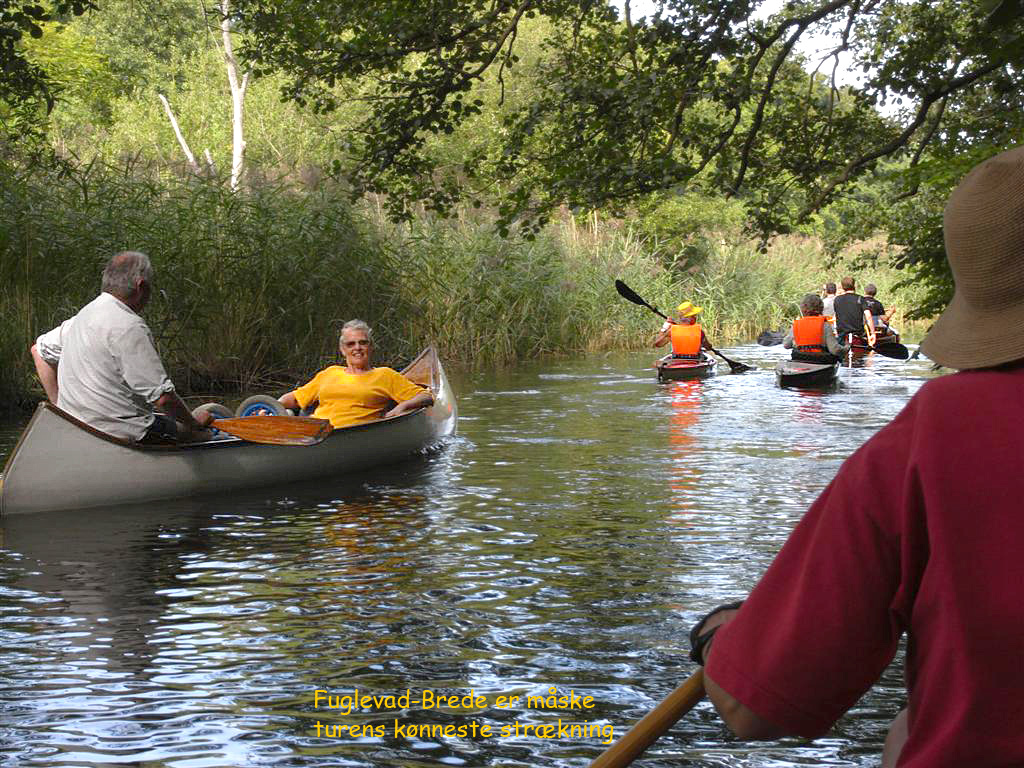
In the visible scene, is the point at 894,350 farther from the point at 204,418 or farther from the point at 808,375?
the point at 204,418

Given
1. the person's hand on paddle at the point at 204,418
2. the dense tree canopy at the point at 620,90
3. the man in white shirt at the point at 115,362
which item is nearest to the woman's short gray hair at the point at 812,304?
the dense tree canopy at the point at 620,90

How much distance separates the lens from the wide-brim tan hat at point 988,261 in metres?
1.49

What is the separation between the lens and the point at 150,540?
7.98 m

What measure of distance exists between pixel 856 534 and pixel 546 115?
35.9ft

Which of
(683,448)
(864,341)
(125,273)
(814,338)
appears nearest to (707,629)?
(125,273)

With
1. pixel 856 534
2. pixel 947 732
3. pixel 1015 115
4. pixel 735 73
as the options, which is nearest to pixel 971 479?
pixel 856 534

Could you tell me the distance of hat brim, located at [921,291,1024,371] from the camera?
1.48m

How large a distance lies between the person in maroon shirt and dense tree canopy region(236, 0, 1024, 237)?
29.6ft

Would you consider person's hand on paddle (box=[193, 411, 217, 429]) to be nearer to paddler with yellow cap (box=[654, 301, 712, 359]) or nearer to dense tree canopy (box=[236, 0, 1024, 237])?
dense tree canopy (box=[236, 0, 1024, 237])

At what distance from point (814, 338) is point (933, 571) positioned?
55.6ft

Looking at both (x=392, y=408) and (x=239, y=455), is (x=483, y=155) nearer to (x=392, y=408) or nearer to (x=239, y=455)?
(x=392, y=408)

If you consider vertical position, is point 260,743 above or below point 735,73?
below

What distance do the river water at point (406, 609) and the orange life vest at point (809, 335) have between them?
625cm

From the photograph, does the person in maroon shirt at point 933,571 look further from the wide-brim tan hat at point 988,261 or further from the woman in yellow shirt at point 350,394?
the woman in yellow shirt at point 350,394
